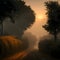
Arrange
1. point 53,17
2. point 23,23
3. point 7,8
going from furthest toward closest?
point 23,23 < point 7,8 < point 53,17

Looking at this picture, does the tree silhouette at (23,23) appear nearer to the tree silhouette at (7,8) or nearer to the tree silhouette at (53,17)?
the tree silhouette at (7,8)

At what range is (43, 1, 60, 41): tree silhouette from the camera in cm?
5206

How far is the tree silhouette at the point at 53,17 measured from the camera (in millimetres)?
52062

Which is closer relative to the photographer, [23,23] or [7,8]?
[7,8]

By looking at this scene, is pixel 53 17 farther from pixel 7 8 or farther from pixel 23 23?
pixel 23 23

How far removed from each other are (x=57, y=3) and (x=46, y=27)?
721cm

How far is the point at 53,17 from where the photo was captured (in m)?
52.8

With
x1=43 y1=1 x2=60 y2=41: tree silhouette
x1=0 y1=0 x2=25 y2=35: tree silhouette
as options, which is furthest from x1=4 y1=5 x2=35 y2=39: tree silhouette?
x1=43 y1=1 x2=60 y2=41: tree silhouette

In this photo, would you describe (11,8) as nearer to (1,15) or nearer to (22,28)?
(1,15)

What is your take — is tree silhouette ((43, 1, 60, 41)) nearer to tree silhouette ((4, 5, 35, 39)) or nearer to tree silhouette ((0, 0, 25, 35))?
tree silhouette ((0, 0, 25, 35))

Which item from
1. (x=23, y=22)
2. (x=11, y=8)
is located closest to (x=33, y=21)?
(x=23, y=22)

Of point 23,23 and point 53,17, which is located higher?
point 23,23

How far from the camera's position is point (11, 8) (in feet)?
229

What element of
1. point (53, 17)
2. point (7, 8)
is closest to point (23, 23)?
point (7, 8)
